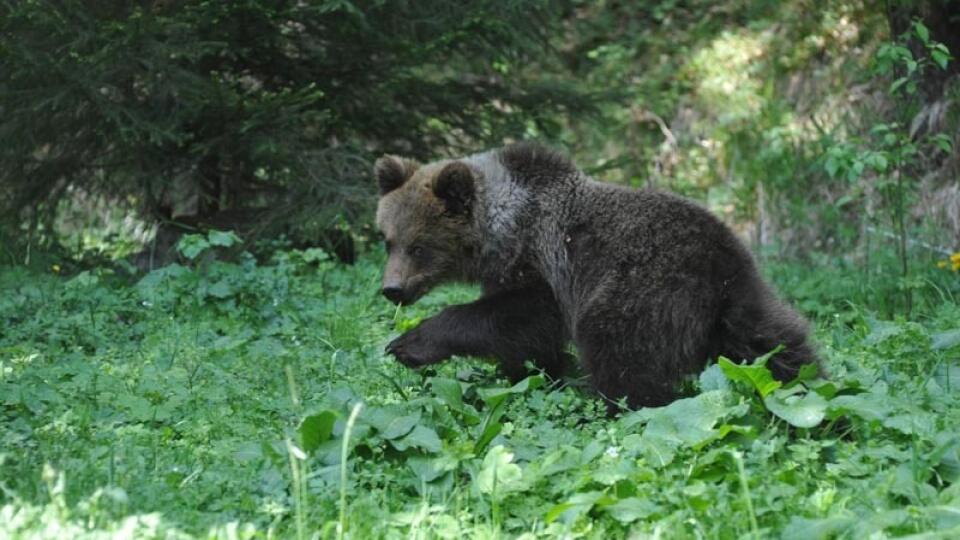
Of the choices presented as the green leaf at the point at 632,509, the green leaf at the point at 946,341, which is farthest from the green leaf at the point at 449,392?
the green leaf at the point at 946,341

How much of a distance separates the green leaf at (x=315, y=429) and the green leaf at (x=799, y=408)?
5.72ft

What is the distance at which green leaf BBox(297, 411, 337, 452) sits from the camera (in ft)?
14.7

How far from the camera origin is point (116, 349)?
702 centimetres

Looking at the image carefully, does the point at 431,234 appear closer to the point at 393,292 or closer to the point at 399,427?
the point at 393,292

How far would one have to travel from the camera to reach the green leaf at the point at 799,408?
179 inches

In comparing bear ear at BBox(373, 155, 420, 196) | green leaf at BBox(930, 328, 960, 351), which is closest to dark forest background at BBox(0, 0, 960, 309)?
green leaf at BBox(930, 328, 960, 351)

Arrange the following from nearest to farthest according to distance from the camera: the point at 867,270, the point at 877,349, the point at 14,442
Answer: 1. the point at 14,442
2. the point at 877,349
3. the point at 867,270

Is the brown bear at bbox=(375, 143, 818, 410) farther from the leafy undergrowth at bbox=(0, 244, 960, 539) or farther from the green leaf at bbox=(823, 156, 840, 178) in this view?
the green leaf at bbox=(823, 156, 840, 178)

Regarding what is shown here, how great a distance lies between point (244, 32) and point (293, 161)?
1.11 m

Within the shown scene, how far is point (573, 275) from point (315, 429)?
2.07 m

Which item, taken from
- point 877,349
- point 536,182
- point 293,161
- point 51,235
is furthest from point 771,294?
point 51,235

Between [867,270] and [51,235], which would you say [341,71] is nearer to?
[51,235]

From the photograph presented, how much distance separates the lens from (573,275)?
614 centimetres

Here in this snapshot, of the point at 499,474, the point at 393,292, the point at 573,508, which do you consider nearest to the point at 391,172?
the point at 393,292
